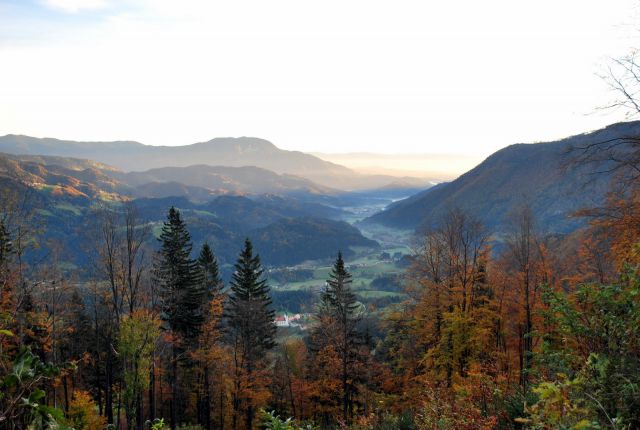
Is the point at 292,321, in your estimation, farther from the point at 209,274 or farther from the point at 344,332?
the point at 344,332

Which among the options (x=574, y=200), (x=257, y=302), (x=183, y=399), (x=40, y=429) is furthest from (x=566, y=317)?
(x=574, y=200)

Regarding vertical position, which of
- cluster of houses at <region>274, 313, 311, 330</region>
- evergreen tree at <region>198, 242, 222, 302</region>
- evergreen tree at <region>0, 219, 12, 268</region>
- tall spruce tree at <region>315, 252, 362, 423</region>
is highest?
evergreen tree at <region>0, 219, 12, 268</region>

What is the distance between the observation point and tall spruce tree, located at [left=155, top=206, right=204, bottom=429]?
3116cm

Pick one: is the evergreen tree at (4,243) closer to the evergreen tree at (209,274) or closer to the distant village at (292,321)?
the evergreen tree at (209,274)

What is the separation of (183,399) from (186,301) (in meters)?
13.3

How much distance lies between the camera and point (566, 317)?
247 inches

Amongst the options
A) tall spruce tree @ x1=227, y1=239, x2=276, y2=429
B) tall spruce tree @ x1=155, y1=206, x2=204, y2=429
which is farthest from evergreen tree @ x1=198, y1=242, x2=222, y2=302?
tall spruce tree @ x1=227, y1=239, x2=276, y2=429

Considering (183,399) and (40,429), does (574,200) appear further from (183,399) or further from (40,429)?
(40,429)

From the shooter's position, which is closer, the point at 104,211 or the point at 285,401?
the point at 104,211

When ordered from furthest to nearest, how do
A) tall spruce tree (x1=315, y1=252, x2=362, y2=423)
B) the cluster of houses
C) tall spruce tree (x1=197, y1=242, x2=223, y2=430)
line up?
the cluster of houses < tall spruce tree (x1=197, y1=242, x2=223, y2=430) < tall spruce tree (x1=315, y1=252, x2=362, y2=423)

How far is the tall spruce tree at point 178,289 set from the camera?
1227 inches

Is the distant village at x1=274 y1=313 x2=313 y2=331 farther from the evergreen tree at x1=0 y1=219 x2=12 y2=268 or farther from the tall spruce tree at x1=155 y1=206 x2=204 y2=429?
the evergreen tree at x1=0 y1=219 x2=12 y2=268

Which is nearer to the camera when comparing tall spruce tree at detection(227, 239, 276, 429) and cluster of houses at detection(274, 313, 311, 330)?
tall spruce tree at detection(227, 239, 276, 429)

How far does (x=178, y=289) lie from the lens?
32344 millimetres
